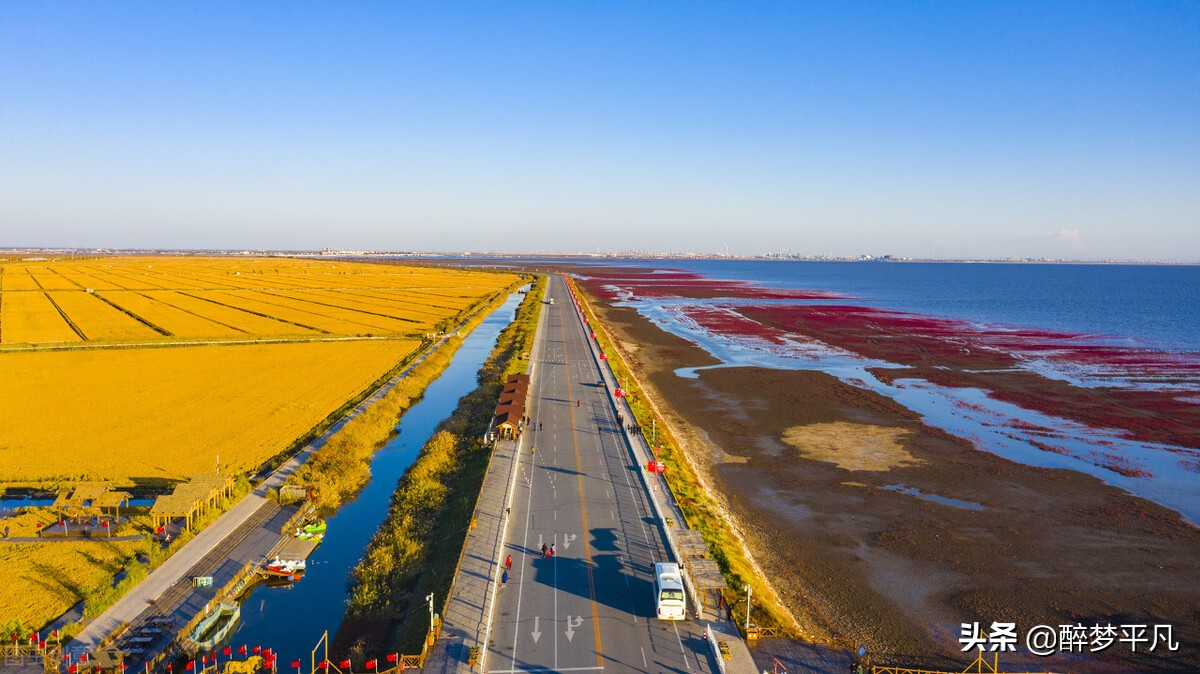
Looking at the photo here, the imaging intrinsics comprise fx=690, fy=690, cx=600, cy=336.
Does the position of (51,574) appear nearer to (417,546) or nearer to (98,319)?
(417,546)

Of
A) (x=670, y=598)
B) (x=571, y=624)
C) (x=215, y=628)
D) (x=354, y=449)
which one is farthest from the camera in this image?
(x=354, y=449)

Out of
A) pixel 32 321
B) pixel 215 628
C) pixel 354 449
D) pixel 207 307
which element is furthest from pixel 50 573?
pixel 207 307

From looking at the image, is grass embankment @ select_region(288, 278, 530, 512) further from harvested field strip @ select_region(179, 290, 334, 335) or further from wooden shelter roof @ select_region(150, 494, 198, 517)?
harvested field strip @ select_region(179, 290, 334, 335)

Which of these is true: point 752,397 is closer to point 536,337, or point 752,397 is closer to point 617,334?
point 536,337

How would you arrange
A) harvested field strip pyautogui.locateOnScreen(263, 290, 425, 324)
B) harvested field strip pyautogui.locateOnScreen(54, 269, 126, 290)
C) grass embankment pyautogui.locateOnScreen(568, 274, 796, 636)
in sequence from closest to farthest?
grass embankment pyautogui.locateOnScreen(568, 274, 796, 636) → harvested field strip pyautogui.locateOnScreen(263, 290, 425, 324) → harvested field strip pyautogui.locateOnScreen(54, 269, 126, 290)

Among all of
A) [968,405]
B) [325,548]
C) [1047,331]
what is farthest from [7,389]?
[1047,331]

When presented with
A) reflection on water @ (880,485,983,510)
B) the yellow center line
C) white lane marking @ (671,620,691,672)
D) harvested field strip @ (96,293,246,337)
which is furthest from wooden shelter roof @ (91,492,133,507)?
harvested field strip @ (96,293,246,337)
